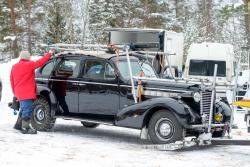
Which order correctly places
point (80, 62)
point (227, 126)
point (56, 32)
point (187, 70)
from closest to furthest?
point (227, 126) → point (80, 62) → point (187, 70) → point (56, 32)

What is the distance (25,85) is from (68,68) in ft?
3.63

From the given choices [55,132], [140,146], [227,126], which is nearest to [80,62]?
[55,132]

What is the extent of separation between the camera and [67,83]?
11.4 metres

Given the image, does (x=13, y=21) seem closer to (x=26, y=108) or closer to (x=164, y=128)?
(x=26, y=108)

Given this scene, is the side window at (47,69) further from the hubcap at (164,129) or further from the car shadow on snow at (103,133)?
the hubcap at (164,129)

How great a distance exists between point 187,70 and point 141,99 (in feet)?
41.9

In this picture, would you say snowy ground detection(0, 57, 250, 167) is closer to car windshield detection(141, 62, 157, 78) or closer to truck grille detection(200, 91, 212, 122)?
truck grille detection(200, 91, 212, 122)

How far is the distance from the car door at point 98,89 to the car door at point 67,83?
168 mm

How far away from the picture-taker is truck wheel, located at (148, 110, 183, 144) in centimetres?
966

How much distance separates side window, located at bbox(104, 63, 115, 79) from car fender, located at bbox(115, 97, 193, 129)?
0.88m

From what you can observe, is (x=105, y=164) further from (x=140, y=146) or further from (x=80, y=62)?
(x=80, y=62)

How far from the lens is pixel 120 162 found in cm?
834

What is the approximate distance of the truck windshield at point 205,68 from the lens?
2239 cm

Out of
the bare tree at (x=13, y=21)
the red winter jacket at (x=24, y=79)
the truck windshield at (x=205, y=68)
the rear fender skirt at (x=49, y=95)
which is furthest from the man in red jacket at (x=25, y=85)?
the bare tree at (x=13, y=21)
